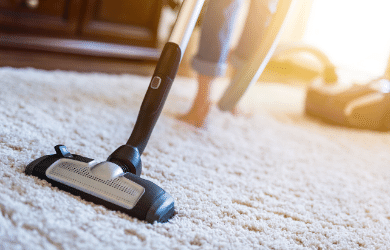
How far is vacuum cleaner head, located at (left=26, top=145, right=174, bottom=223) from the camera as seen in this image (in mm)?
528

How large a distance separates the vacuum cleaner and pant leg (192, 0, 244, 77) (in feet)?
1.21

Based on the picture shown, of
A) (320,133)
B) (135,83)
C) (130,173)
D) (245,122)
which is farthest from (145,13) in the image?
(130,173)

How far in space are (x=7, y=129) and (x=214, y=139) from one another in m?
0.48

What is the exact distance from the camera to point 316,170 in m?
0.91

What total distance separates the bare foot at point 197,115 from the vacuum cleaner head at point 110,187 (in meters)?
0.51

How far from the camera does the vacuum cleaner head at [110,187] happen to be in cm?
53

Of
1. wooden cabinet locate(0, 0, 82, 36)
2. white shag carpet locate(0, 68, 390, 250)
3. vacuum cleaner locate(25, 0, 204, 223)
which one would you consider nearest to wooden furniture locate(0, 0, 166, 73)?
wooden cabinet locate(0, 0, 82, 36)

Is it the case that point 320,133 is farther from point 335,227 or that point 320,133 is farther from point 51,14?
point 51,14

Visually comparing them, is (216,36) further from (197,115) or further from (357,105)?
(357,105)

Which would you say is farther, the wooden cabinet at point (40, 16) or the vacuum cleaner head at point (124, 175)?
the wooden cabinet at point (40, 16)

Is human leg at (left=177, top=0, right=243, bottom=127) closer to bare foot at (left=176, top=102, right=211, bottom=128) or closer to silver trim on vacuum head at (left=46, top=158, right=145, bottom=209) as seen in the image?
bare foot at (left=176, top=102, right=211, bottom=128)

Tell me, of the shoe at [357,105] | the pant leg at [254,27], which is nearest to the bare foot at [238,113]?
the pant leg at [254,27]

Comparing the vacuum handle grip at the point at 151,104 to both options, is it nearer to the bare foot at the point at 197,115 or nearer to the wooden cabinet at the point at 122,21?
the bare foot at the point at 197,115

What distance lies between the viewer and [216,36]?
101 cm
